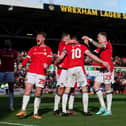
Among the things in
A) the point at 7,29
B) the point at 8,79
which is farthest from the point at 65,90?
the point at 7,29

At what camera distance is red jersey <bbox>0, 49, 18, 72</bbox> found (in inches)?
441

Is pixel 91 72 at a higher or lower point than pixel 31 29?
lower

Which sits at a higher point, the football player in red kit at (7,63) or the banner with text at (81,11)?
the banner with text at (81,11)

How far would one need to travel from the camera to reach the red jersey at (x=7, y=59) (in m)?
11.2

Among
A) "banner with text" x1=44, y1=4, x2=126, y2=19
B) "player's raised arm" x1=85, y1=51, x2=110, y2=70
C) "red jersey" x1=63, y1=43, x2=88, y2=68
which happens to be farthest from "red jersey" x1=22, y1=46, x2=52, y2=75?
"banner with text" x1=44, y1=4, x2=126, y2=19

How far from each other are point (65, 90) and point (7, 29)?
30.6 m

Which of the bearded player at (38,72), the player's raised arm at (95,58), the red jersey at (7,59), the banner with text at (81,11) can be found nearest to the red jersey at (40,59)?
the bearded player at (38,72)

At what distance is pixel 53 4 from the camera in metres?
34.1

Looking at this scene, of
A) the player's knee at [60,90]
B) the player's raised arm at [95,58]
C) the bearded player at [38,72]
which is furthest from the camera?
the player's knee at [60,90]

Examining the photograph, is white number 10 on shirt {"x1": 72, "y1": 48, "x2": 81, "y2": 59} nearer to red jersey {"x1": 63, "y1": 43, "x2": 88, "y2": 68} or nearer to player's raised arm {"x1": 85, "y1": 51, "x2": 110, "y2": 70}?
red jersey {"x1": 63, "y1": 43, "x2": 88, "y2": 68}

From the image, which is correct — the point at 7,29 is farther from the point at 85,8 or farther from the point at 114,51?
the point at 114,51

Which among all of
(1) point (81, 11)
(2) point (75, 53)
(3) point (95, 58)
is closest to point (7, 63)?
(2) point (75, 53)

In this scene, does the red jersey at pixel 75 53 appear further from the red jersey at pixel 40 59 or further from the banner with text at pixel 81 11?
the banner with text at pixel 81 11

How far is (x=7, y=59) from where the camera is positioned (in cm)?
1124
